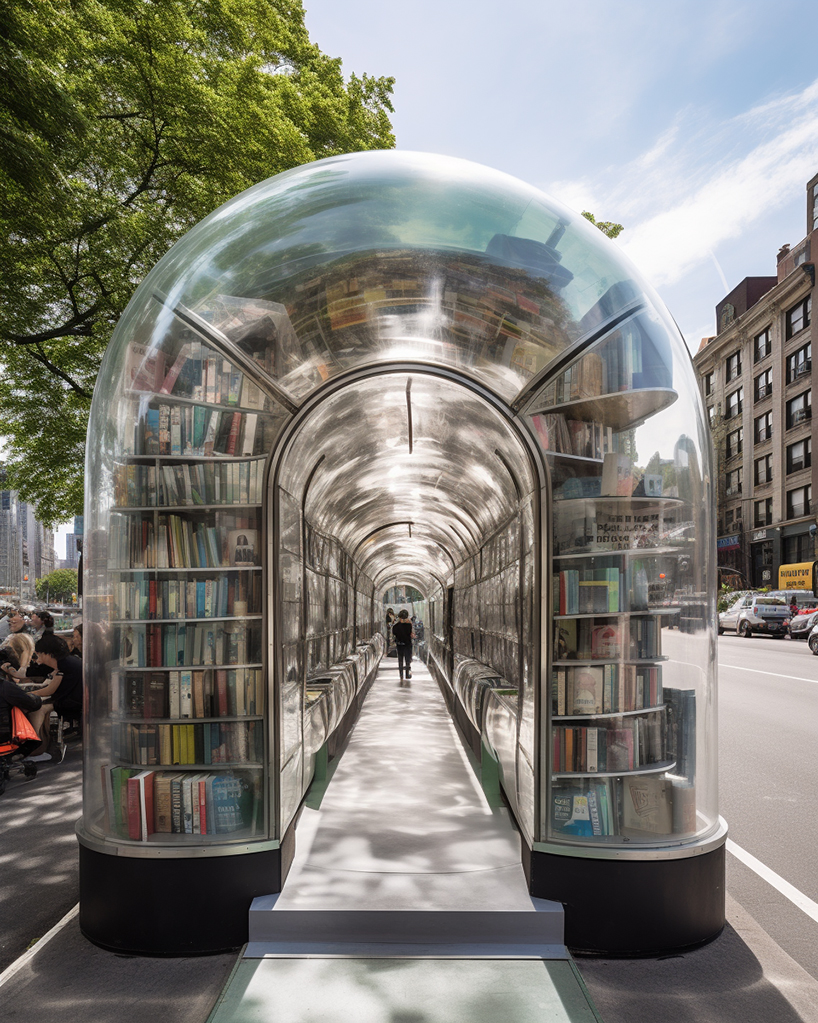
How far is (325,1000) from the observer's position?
3779 millimetres

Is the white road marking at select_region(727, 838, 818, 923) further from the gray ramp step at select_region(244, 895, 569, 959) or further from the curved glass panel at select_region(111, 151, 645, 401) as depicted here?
the curved glass panel at select_region(111, 151, 645, 401)

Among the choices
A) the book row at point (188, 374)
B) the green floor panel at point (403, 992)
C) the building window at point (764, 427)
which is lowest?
the green floor panel at point (403, 992)

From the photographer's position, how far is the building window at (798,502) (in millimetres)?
42219

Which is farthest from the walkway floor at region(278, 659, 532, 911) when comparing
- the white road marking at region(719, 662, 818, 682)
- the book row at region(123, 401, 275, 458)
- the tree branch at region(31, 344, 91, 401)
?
the white road marking at region(719, 662, 818, 682)

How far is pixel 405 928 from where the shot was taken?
4406mm

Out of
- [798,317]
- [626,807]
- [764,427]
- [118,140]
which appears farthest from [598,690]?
[764,427]

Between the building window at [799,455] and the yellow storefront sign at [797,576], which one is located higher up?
the building window at [799,455]

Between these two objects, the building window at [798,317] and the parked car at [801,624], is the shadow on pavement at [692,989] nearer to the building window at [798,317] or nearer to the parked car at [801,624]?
the parked car at [801,624]

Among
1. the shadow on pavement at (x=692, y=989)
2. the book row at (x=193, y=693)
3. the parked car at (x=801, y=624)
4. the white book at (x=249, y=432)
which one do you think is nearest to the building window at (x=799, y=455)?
the parked car at (x=801, y=624)

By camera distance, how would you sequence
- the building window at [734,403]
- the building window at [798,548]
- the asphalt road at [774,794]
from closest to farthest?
the asphalt road at [774,794], the building window at [798,548], the building window at [734,403]

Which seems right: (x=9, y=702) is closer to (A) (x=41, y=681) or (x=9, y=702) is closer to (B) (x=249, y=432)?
(A) (x=41, y=681)

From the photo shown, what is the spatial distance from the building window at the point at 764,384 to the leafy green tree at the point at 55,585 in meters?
95.0

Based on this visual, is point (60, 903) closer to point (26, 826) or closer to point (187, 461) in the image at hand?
point (26, 826)

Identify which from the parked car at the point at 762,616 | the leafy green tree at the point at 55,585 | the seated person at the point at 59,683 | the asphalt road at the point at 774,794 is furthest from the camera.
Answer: the leafy green tree at the point at 55,585
